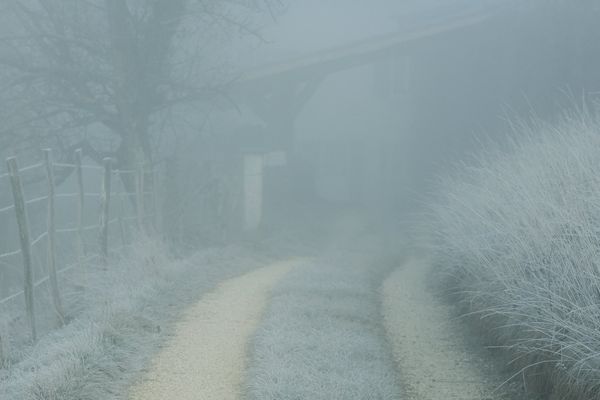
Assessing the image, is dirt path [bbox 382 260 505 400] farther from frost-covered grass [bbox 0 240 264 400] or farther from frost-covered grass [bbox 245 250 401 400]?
frost-covered grass [bbox 0 240 264 400]

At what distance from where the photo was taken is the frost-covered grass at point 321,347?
515 cm

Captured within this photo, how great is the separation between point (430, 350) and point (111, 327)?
2.91 meters

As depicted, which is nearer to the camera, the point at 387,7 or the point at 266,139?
the point at 266,139

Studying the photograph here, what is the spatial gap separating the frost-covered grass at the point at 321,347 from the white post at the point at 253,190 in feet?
20.1

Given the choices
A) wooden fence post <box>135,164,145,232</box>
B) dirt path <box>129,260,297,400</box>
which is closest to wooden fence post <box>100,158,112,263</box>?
wooden fence post <box>135,164,145,232</box>

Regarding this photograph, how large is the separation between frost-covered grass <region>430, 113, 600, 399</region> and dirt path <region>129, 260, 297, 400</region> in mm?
2230

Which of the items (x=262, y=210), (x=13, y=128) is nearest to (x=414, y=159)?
(x=262, y=210)

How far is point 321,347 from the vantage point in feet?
19.9

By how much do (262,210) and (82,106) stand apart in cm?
542

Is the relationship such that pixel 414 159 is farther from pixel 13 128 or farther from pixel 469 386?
pixel 469 386

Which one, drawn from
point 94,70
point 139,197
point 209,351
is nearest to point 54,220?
point 209,351

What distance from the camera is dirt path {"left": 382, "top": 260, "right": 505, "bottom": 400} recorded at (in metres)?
5.75

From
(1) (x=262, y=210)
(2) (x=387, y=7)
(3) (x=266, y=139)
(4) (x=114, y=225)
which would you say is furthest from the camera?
(2) (x=387, y=7)

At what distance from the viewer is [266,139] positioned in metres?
18.5
